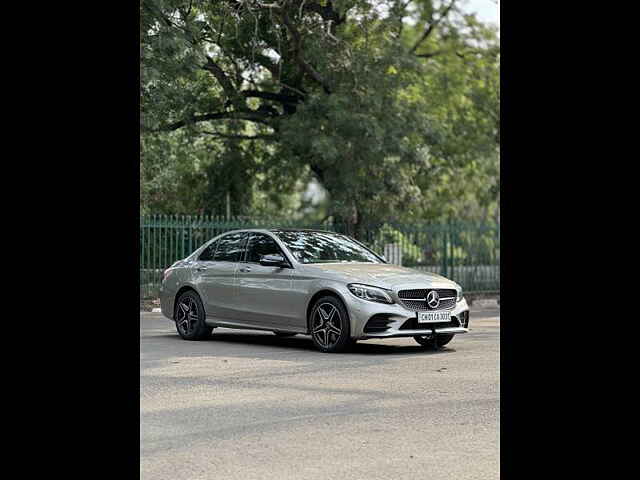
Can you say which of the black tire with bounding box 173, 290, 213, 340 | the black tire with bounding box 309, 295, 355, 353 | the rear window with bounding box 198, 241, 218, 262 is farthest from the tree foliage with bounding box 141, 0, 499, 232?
the black tire with bounding box 309, 295, 355, 353

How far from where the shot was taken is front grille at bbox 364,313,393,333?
12570mm

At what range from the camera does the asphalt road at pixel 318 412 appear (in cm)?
620

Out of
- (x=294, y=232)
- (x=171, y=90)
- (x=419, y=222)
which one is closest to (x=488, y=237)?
(x=419, y=222)

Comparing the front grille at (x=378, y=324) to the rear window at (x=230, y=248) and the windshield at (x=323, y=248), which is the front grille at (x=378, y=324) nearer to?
the windshield at (x=323, y=248)

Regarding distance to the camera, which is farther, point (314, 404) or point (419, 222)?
point (419, 222)

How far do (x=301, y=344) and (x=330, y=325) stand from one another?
5.30 feet

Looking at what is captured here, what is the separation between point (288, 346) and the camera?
14.1 metres

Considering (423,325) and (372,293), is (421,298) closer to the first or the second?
(423,325)

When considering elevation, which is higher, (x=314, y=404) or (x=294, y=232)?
(x=294, y=232)
